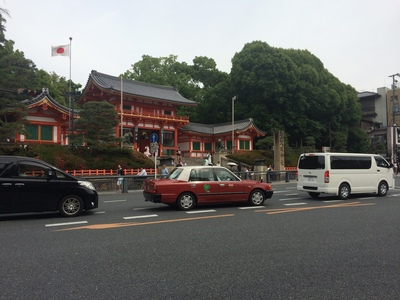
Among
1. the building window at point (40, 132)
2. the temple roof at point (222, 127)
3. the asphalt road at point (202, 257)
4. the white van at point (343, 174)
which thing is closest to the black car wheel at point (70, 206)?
the asphalt road at point (202, 257)

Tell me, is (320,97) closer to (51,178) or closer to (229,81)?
(229,81)

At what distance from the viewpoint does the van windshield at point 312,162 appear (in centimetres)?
1320

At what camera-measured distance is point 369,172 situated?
14.0m

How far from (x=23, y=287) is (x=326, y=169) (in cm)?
1175

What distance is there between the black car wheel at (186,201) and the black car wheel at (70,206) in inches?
120

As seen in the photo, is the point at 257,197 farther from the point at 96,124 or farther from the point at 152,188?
the point at 96,124

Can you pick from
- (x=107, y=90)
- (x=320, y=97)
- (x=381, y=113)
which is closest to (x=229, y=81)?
(x=320, y=97)

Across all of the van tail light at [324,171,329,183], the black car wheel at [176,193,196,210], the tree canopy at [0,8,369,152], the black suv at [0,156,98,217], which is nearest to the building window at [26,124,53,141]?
the tree canopy at [0,8,369,152]

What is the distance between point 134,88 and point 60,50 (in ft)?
38.2

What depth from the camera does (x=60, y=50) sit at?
26.5 metres

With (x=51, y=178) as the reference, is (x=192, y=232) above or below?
below

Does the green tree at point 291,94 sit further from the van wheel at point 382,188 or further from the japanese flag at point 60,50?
the van wheel at point 382,188

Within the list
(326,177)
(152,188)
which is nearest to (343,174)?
(326,177)

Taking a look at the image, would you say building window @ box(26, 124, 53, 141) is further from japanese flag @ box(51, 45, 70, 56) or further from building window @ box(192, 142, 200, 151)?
building window @ box(192, 142, 200, 151)
